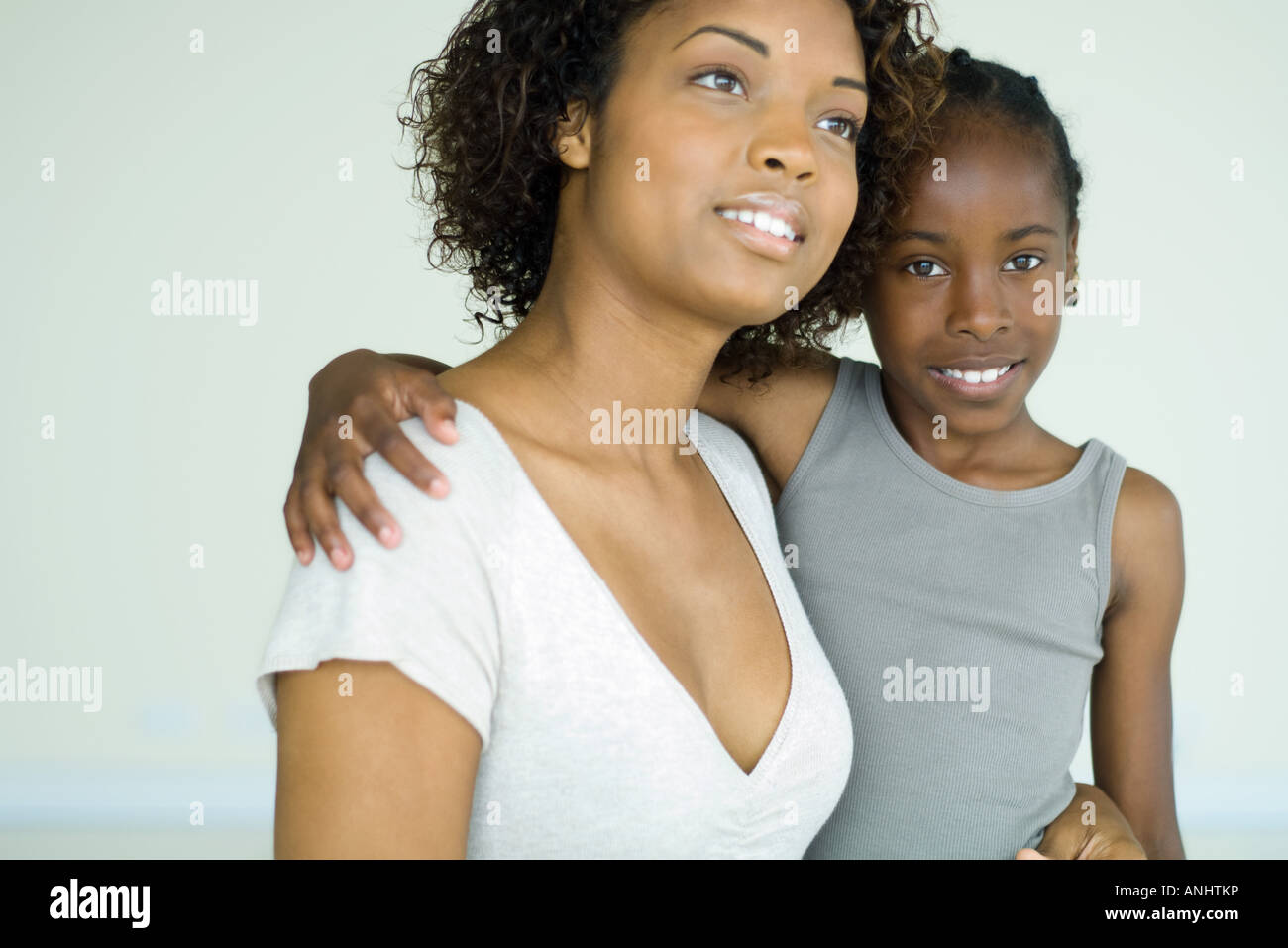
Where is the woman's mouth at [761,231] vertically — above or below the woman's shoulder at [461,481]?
above

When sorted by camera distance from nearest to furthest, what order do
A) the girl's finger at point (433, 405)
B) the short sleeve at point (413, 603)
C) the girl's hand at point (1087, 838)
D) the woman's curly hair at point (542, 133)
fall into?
the short sleeve at point (413, 603), the girl's finger at point (433, 405), the woman's curly hair at point (542, 133), the girl's hand at point (1087, 838)

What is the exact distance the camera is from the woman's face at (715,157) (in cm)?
150

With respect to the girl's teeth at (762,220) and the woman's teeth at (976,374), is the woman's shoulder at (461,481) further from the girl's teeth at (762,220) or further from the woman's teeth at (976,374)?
the woman's teeth at (976,374)

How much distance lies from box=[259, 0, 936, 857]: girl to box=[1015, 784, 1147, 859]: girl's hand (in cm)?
44

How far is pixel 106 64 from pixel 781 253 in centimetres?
461

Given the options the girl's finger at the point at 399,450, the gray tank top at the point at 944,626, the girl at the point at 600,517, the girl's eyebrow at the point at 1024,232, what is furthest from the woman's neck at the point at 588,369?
the girl's eyebrow at the point at 1024,232

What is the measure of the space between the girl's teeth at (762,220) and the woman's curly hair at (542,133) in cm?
23

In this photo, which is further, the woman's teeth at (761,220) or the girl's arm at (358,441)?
the woman's teeth at (761,220)

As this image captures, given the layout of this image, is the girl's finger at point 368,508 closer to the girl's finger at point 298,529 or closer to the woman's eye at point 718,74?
the girl's finger at point 298,529

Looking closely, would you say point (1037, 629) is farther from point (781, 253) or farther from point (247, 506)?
point (247, 506)

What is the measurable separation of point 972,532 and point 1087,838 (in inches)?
18.8

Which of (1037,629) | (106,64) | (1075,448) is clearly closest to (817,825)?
(1037,629)

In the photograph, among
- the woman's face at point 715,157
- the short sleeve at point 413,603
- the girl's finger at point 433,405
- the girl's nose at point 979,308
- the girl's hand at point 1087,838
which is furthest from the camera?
the girl's nose at point 979,308

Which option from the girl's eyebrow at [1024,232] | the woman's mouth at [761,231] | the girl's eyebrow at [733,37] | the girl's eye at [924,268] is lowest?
the woman's mouth at [761,231]
